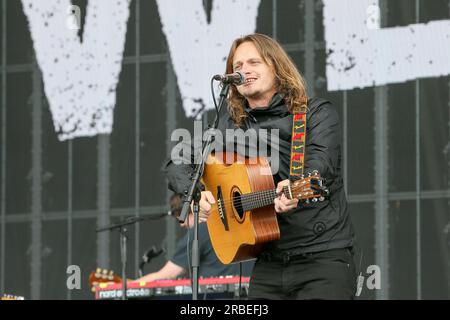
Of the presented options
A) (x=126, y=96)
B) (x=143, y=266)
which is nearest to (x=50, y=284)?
(x=143, y=266)

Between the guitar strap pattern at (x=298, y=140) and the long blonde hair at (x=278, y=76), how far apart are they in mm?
46

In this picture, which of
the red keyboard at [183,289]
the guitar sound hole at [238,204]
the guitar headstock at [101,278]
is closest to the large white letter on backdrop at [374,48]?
the red keyboard at [183,289]

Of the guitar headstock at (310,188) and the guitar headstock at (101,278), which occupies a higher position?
the guitar headstock at (310,188)

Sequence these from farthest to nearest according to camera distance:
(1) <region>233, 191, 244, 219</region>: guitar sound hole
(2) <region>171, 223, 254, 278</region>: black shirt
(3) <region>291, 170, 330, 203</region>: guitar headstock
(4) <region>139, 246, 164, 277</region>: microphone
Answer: (4) <region>139, 246, 164, 277</region>: microphone < (2) <region>171, 223, 254, 278</region>: black shirt < (1) <region>233, 191, 244, 219</region>: guitar sound hole < (3) <region>291, 170, 330, 203</region>: guitar headstock

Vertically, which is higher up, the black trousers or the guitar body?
the guitar body

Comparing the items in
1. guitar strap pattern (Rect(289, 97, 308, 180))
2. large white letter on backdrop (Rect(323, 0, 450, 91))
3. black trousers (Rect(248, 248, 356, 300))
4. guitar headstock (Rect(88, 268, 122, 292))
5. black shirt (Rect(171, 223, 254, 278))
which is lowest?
black trousers (Rect(248, 248, 356, 300))

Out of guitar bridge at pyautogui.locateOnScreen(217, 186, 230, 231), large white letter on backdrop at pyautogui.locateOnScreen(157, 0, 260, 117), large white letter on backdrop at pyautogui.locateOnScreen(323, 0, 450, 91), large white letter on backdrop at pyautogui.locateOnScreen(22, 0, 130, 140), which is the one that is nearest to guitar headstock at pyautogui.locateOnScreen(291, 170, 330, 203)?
guitar bridge at pyautogui.locateOnScreen(217, 186, 230, 231)

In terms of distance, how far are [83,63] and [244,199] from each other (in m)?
5.12

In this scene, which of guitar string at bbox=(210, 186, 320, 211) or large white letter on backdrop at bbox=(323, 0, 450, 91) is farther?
large white letter on backdrop at bbox=(323, 0, 450, 91)

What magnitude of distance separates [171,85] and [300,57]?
51.5 inches

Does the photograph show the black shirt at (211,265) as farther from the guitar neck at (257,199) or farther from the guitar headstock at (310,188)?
the guitar headstock at (310,188)

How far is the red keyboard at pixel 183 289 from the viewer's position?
24.7 feet

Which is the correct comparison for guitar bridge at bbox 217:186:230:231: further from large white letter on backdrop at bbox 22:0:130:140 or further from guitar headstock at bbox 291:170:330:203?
large white letter on backdrop at bbox 22:0:130:140

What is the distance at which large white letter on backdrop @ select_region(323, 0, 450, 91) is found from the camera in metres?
8.65
